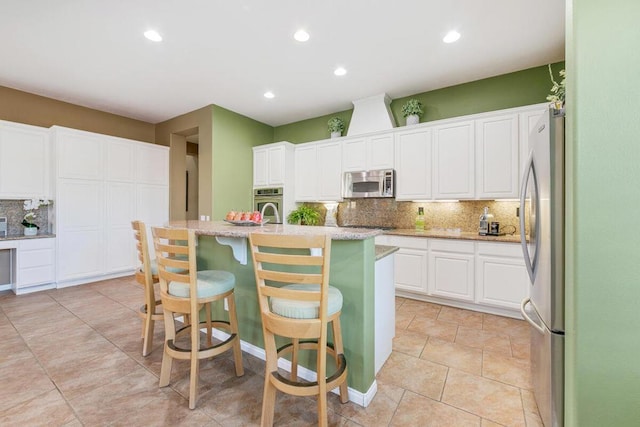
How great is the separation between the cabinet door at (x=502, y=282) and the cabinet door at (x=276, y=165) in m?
3.35

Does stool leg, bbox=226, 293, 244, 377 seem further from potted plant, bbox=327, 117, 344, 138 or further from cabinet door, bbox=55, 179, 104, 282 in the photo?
cabinet door, bbox=55, 179, 104, 282

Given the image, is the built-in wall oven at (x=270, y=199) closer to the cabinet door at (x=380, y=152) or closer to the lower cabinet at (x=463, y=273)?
the cabinet door at (x=380, y=152)

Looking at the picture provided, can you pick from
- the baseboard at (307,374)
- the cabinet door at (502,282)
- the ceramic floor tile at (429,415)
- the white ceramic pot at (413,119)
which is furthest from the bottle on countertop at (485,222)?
the baseboard at (307,374)

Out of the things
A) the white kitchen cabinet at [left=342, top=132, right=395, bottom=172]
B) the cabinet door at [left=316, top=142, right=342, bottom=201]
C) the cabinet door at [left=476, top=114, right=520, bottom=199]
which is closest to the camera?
the cabinet door at [left=476, top=114, right=520, bottom=199]

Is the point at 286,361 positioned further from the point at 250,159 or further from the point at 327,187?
the point at 250,159

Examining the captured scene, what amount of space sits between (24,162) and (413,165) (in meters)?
5.68

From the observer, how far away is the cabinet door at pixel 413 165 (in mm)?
3828

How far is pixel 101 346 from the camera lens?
2465 millimetres

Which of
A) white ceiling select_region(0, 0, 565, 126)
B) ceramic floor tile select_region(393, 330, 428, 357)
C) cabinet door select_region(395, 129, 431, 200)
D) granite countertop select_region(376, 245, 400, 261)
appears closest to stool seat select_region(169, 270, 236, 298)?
granite countertop select_region(376, 245, 400, 261)

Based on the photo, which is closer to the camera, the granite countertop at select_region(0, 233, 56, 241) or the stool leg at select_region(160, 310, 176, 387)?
the stool leg at select_region(160, 310, 176, 387)

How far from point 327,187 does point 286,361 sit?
307cm

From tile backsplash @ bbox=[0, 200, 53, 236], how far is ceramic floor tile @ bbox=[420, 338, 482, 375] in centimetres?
572

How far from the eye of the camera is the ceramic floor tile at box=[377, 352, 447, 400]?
1.92 m

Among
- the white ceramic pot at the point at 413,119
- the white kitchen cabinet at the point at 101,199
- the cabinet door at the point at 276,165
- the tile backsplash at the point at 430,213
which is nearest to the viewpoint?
the tile backsplash at the point at 430,213
